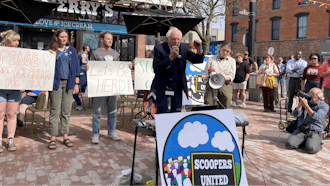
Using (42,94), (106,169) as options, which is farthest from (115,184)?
(42,94)

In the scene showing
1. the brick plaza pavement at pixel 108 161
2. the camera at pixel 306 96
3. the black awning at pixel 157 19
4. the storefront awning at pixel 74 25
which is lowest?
the brick plaza pavement at pixel 108 161

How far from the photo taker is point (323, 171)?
412 cm

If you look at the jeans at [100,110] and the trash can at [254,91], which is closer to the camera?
the jeans at [100,110]

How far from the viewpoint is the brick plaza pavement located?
3.68 metres

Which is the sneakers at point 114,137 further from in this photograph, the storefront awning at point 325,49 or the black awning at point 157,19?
the storefront awning at point 325,49

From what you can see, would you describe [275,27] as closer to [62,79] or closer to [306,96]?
[306,96]

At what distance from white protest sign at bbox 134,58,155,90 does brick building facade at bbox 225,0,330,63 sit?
22245 millimetres

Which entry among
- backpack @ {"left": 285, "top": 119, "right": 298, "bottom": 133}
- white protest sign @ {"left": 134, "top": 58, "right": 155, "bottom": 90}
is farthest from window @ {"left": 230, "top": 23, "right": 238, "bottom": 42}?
white protest sign @ {"left": 134, "top": 58, "right": 155, "bottom": 90}

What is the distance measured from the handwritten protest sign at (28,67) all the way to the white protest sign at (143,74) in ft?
6.70

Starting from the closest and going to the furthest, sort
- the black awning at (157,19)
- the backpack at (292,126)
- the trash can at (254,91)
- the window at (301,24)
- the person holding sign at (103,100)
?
1. the person holding sign at (103,100)
2. the backpack at (292,126)
3. the black awning at (157,19)
4. the trash can at (254,91)
5. the window at (301,24)

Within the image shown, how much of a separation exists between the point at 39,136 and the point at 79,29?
449 inches

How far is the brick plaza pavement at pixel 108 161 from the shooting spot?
12.1 ft

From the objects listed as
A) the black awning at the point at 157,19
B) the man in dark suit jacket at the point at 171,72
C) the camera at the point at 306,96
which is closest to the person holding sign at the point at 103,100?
the black awning at the point at 157,19

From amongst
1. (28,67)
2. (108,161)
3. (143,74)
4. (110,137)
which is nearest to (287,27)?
(143,74)
